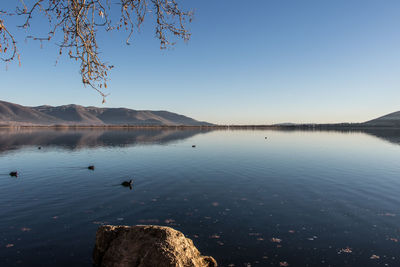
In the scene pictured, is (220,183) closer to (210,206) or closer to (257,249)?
(210,206)

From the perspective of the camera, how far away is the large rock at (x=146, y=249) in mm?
7621

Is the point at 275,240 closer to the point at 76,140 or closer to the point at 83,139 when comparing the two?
the point at 76,140

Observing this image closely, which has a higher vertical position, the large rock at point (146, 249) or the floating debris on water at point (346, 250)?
the large rock at point (146, 249)

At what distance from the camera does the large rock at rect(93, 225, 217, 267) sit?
7.62 m

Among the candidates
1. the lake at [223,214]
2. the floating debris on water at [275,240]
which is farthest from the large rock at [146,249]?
the floating debris on water at [275,240]

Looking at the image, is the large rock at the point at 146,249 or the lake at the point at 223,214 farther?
the lake at the point at 223,214

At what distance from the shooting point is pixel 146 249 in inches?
310

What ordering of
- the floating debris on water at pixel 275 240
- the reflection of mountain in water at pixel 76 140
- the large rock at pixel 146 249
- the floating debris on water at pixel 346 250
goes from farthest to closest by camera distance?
the reflection of mountain in water at pixel 76 140
the floating debris on water at pixel 275 240
the floating debris on water at pixel 346 250
the large rock at pixel 146 249

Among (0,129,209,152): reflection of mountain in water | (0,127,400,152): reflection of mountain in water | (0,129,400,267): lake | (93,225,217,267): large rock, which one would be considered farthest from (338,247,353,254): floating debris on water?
(0,129,209,152): reflection of mountain in water

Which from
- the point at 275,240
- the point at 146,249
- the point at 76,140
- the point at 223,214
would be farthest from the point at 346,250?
the point at 76,140

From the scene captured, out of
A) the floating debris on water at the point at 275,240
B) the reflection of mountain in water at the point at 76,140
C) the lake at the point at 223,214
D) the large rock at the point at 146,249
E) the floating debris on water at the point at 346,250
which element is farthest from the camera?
the reflection of mountain in water at the point at 76,140

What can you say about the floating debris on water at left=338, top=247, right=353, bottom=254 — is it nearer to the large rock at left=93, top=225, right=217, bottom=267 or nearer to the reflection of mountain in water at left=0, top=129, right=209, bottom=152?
the large rock at left=93, top=225, right=217, bottom=267

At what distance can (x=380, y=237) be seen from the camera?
457 inches

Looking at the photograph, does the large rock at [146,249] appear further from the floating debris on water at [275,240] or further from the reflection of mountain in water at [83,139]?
the reflection of mountain in water at [83,139]
